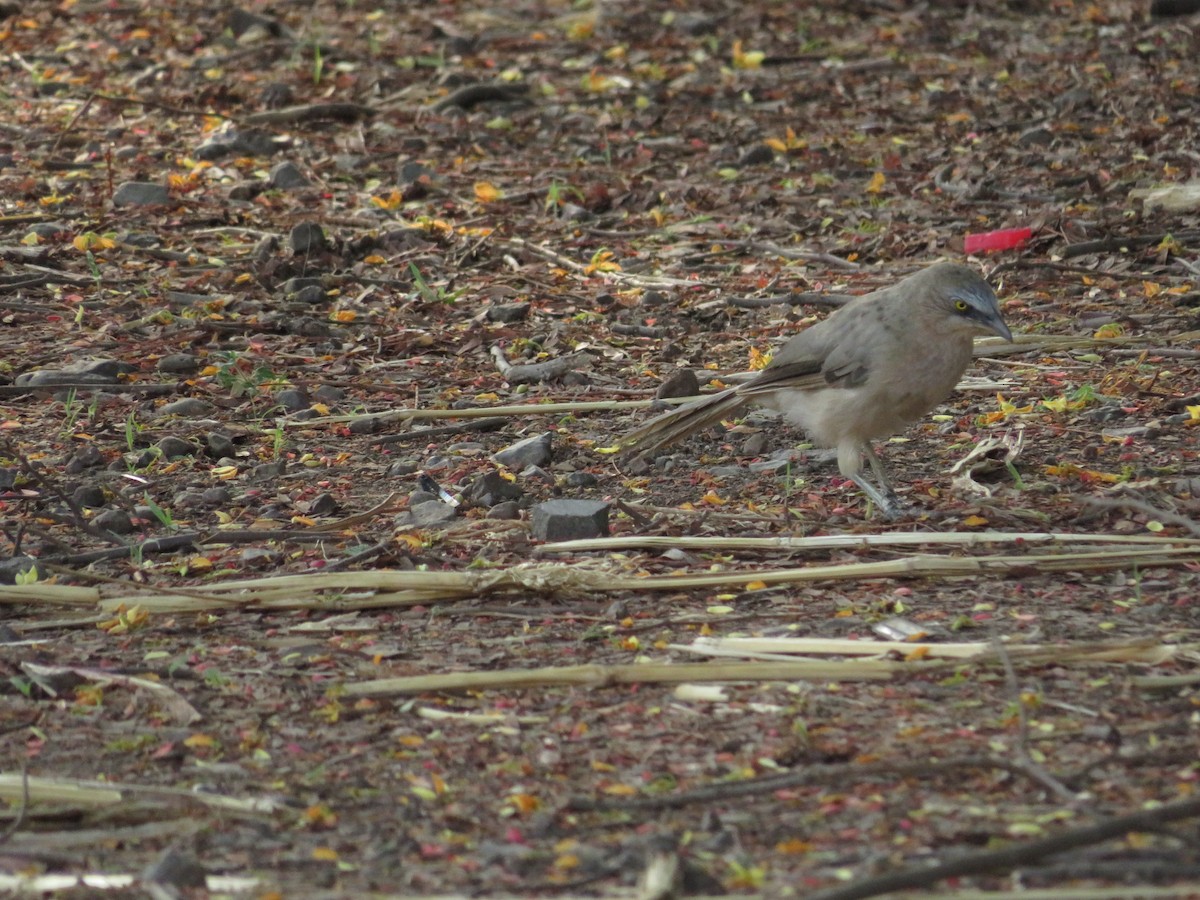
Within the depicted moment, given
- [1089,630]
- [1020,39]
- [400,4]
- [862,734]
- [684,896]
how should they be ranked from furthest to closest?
[400,4]
[1020,39]
[1089,630]
[862,734]
[684,896]

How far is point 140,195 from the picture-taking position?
9.69 meters

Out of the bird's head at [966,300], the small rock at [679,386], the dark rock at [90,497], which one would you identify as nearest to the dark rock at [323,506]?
the dark rock at [90,497]

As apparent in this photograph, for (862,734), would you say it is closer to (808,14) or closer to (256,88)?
(256,88)

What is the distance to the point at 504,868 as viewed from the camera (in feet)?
12.1

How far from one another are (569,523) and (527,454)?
0.93 m

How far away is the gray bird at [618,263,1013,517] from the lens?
243 inches

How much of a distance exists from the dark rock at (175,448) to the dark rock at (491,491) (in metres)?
1.28

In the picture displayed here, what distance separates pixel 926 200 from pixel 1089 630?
5.20 m

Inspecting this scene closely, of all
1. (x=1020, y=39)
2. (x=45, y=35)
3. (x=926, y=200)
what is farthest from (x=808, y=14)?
(x=45, y=35)

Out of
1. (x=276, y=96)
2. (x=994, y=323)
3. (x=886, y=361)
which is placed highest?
(x=994, y=323)

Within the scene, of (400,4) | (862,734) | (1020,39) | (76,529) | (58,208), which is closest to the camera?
(862,734)

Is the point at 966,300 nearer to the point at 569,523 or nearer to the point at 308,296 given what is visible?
the point at 569,523

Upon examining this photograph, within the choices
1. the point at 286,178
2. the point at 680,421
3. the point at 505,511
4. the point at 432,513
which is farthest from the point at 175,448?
the point at 286,178

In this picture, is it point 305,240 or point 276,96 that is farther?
point 276,96
